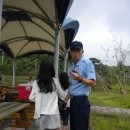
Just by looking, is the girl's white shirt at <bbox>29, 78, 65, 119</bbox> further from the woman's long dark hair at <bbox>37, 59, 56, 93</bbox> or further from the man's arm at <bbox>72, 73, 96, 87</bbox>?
the man's arm at <bbox>72, 73, 96, 87</bbox>

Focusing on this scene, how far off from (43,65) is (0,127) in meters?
1.29

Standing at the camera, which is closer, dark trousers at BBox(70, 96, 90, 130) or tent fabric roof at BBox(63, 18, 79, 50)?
dark trousers at BBox(70, 96, 90, 130)

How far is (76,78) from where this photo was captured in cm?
425

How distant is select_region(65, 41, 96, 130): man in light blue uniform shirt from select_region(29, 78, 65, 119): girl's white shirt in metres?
0.59

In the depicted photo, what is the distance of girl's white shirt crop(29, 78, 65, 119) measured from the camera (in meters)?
5.00

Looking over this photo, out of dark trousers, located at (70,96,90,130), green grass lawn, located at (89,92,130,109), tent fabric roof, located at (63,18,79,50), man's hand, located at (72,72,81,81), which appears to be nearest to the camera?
man's hand, located at (72,72,81,81)

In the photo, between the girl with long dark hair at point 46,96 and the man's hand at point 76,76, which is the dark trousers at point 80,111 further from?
the girl with long dark hair at point 46,96

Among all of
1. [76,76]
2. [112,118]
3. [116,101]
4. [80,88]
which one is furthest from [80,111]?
[116,101]

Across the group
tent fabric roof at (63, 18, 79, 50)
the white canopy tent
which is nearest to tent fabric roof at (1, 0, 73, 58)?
the white canopy tent

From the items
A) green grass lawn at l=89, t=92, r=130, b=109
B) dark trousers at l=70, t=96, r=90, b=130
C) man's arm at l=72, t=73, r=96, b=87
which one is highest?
man's arm at l=72, t=73, r=96, b=87

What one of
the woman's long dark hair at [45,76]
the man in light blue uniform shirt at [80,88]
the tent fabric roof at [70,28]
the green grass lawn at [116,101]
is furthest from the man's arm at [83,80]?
the green grass lawn at [116,101]

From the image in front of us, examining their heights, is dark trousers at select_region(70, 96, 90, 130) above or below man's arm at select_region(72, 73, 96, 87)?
below

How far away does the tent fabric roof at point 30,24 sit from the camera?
9.55 metres

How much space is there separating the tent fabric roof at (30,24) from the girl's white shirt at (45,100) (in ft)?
13.3
